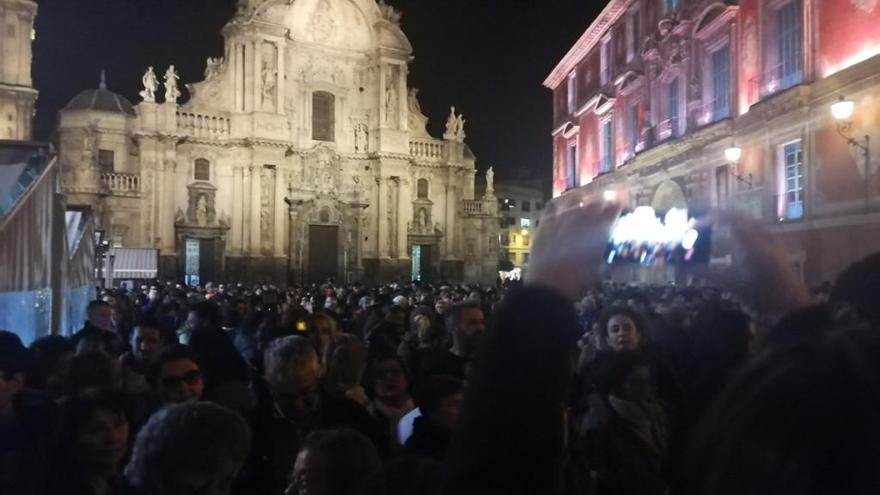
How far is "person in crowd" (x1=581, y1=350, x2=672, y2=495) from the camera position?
374 centimetres

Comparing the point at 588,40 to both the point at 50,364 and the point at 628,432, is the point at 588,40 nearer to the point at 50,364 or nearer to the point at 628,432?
the point at 50,364

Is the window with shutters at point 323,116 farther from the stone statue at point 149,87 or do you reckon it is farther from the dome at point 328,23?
the stone statue at point 149,87

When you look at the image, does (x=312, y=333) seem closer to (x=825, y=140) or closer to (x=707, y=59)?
(x=825, y=140)

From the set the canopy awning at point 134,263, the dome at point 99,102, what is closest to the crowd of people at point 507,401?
the canopy awning at point 134,263

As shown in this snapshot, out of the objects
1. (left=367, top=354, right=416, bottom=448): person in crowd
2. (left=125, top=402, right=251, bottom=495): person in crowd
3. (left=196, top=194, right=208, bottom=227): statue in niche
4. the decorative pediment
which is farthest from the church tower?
(left=125, top=402, right=251, bottom=495): person in crowd

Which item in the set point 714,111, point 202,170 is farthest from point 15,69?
point 714,111

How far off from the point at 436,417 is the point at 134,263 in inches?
1128

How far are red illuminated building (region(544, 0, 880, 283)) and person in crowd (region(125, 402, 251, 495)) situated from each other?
14.6m

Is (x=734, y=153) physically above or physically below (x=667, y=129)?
below

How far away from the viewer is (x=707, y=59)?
909 inches

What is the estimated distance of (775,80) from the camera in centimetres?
1938

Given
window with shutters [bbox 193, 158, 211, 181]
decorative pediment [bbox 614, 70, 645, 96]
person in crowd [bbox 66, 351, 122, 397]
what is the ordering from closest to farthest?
person in crowd [bbox 66, 351, 122, 397] < decorative pediment [bbox 614, 70, 645, 96] < window with shutters [bbox 193, 158, 211, 181]

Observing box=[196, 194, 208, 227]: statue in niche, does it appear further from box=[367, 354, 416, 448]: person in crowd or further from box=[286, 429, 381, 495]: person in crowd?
box=[286, 429, 381, 495]: person in crowd

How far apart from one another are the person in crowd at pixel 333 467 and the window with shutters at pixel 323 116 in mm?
37944
